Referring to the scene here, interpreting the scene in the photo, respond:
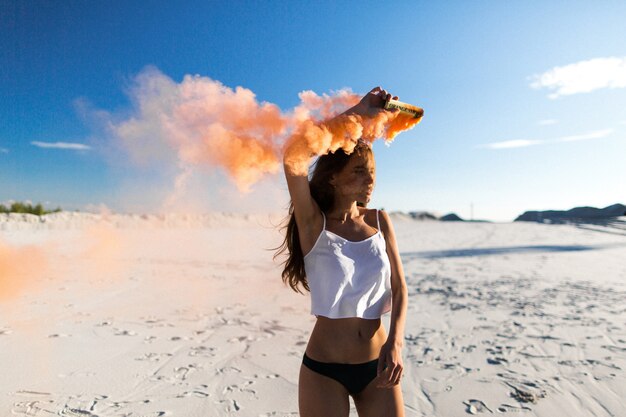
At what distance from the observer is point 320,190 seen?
2.38m

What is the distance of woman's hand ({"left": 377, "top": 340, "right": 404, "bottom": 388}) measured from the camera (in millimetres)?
2078

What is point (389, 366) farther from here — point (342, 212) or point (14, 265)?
point (14, 265)

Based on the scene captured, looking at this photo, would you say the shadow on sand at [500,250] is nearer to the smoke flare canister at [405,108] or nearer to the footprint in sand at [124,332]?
the footprint in sand at [124,332]

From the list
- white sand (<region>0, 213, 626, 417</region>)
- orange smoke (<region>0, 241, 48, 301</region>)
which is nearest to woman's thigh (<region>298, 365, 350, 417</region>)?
white sand (<region>0, 213, 626, 417</region>)

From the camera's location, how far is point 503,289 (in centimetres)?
995

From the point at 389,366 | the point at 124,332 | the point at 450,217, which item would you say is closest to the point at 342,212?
the point at 389,366

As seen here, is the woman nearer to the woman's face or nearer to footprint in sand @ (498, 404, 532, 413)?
the woman's face

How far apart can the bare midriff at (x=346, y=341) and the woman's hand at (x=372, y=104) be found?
3.38 feet

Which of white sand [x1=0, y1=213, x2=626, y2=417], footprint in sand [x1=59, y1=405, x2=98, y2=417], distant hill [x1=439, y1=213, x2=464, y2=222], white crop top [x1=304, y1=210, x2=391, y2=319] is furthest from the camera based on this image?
distant hill [x1=439, y1=213, x2=464, y2=222]

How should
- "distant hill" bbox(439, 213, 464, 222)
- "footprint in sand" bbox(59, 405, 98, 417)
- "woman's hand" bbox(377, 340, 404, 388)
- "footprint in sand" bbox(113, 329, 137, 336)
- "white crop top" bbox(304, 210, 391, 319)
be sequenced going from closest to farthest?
1. "woman's hand" bbox(377, 340, 404, 388)
2. "white crop top" bbox(304, 210, 391, 319)
3. "footprint in sand" bbox(59, 405, 98, 417)
4. "footprint in sand" bbox(113, 329, 137, 336)
5. "distant hill" bbox(439, 213, 464, 222)

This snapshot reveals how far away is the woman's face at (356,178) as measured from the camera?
230 cm

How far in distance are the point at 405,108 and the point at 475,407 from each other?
322 cm

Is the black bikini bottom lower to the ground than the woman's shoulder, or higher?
lower

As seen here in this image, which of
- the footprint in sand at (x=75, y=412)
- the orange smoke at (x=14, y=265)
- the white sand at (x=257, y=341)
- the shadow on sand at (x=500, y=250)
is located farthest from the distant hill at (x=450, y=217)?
the footprint in sand at (x=75, y=412)
